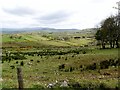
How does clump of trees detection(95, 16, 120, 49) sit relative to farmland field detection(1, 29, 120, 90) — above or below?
above

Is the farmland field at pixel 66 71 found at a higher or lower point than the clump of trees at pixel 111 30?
lower

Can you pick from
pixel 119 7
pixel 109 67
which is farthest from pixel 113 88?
pixel 119 7

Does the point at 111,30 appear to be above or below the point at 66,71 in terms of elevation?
above

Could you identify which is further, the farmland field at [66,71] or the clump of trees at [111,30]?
the clump of trees at [111,30]

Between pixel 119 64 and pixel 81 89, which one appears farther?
pixel 119 64

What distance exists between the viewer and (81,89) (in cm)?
1925

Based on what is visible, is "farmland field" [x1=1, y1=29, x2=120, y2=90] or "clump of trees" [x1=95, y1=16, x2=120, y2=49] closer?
"farmland field" [x1=1, y1=29, x2=120, y2=90]

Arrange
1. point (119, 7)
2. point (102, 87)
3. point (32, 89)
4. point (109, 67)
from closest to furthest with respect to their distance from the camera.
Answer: point (32, 89) < point (102, 87) < point (109, 67) < point (119, 7)

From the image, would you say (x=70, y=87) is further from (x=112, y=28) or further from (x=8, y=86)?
(x=112, y=28)

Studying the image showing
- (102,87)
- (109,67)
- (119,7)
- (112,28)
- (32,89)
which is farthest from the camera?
(112,28)

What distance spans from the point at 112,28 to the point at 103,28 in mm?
2574

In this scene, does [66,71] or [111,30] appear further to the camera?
[111,30]

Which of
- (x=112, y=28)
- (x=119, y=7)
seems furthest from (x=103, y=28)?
(x=119, y=7)

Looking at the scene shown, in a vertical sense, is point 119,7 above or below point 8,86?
above
